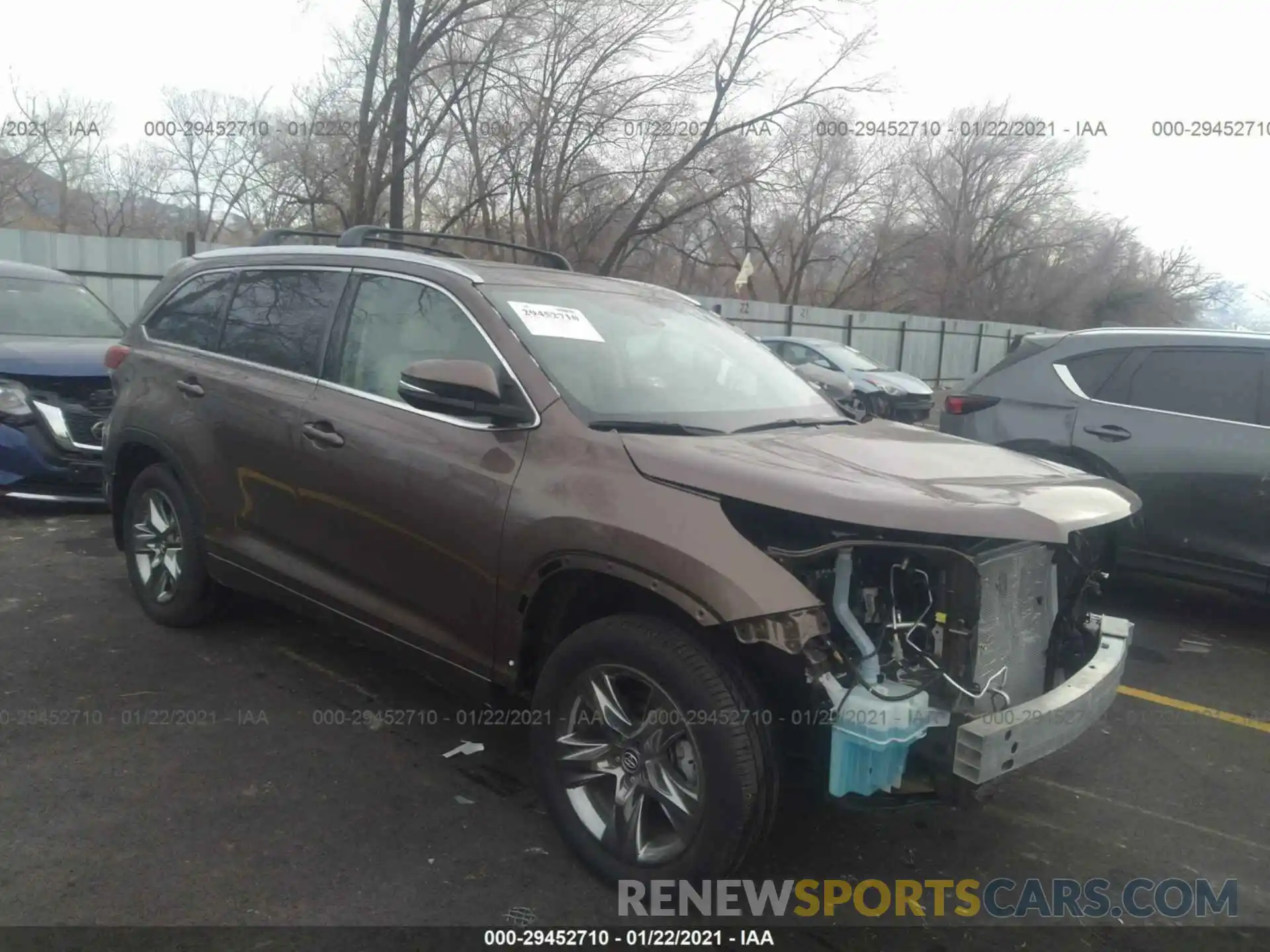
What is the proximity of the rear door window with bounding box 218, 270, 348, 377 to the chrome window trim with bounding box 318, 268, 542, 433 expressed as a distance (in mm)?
160

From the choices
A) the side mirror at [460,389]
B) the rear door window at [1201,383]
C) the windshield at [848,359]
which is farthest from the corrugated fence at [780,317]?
the rear door window at [1201,383]

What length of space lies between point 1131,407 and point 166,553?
5.42m

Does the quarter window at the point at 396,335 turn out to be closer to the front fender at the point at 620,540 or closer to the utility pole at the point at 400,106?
the front fender at the point at 620,540

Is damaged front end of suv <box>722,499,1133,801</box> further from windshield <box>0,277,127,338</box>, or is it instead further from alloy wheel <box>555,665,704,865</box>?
windshield <box>0,277,127,338</box>

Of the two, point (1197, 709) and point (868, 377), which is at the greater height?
point (868, 377)

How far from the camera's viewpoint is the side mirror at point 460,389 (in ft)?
9.85

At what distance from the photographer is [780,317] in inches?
920

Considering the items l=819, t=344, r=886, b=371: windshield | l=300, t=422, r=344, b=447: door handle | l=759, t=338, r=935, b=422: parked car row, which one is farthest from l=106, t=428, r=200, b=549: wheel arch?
→ l=819, t=344, r=886, b=371: windshield

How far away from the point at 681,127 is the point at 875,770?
21.0 m

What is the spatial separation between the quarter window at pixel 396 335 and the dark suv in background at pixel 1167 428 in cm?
364

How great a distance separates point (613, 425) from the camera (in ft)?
9.99

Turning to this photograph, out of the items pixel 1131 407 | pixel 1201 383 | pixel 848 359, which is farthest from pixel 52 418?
pixel 848 359

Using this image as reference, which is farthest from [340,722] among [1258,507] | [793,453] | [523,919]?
[1258,507]

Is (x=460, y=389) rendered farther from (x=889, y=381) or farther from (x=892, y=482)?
(x=889, y=381)
